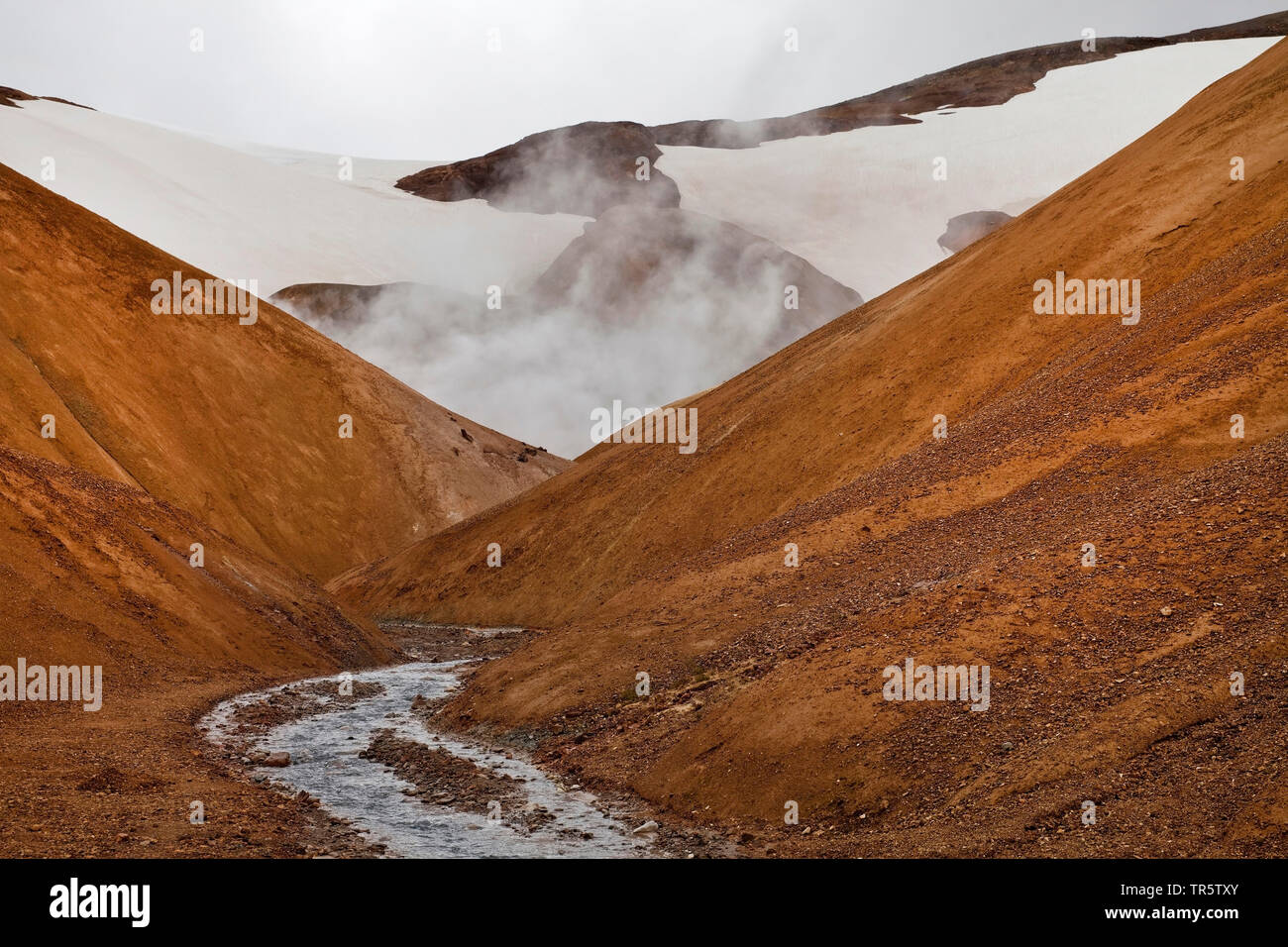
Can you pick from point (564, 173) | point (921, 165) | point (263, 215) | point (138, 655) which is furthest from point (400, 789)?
point (921, 165)

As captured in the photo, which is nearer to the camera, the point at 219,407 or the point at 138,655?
the point at 138,655

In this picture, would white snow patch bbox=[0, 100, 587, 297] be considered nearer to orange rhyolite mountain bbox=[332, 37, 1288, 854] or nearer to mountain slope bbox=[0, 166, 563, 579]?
mountain slope bbox=[0, 166, 563, 579]

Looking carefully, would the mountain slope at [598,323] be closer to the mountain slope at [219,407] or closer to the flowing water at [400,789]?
the mountain slope at [219,407]

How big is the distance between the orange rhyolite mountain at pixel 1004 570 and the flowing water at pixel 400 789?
3.76 ft

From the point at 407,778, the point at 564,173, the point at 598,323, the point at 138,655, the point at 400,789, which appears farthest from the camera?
the point at 564,173

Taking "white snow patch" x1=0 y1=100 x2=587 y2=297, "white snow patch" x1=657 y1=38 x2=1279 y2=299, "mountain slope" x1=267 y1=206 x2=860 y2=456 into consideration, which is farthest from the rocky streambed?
"white snow patch" x1=657 y1=38 x2=1279 y2=299

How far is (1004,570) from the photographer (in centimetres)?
1875

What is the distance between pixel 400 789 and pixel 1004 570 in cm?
1034

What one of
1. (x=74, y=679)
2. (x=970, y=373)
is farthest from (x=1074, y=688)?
(x=970, y=373)

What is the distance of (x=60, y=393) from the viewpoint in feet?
164

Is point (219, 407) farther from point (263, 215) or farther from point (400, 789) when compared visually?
point (263, 215)

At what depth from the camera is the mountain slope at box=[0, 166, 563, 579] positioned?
51.4m
